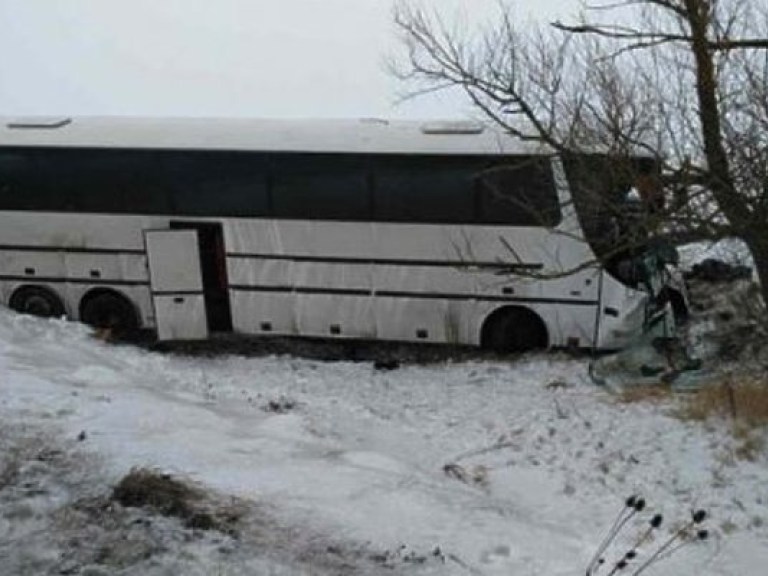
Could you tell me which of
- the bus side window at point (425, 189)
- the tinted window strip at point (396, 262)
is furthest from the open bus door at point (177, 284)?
the bus side window at point (425, 189)

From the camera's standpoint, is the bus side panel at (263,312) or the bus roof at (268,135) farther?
the bus side panel at (263,312)

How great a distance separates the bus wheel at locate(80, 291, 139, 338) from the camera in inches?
590

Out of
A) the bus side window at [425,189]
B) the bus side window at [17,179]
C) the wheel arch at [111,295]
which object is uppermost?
the bus side window at [17,179]

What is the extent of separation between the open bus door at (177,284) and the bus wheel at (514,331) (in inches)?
146

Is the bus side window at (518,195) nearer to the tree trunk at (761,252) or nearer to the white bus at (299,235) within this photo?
the white bus at (299,235)

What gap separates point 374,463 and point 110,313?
790 cm

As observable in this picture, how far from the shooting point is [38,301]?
15195 mm

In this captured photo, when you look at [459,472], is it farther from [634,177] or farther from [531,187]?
[531,187]

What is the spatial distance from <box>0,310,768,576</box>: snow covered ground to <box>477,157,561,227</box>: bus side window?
5.91ft

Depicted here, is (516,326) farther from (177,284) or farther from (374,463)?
(374,463)

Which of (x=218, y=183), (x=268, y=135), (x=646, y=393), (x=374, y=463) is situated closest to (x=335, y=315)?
(x=218, y=183)

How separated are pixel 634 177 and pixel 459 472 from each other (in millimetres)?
3282

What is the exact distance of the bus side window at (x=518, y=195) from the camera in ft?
41.7

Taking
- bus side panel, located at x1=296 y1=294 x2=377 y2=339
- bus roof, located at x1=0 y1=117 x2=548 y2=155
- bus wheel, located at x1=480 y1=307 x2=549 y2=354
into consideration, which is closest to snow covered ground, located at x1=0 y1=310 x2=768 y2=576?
bus wheel, located at x1=480 y1=307 x2=549 y2=354
